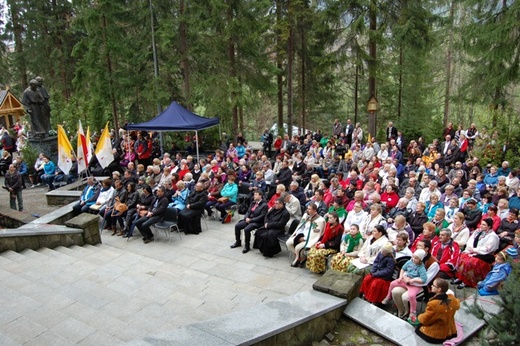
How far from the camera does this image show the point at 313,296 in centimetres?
555

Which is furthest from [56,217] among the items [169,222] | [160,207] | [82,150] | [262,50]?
[262,50]

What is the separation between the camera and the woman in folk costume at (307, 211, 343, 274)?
7.59 m

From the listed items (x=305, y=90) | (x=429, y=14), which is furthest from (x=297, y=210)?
(x=305, y=90)

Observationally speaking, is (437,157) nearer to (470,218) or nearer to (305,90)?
(470,218)

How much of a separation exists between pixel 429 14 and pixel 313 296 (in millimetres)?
16147

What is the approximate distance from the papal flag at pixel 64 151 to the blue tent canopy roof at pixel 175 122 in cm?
262

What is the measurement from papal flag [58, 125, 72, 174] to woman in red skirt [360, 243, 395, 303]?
33.4 feet

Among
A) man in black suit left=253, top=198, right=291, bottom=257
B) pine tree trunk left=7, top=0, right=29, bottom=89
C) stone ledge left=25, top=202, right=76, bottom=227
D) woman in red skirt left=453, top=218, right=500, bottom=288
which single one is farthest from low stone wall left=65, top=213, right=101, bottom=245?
pine tree trunk left=7, top=0, right=29, bottom=89

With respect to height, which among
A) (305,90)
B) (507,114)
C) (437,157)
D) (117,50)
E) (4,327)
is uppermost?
(117,50)

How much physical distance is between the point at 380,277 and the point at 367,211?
10.9 feet

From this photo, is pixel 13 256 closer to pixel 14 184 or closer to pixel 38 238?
pixel 38 238

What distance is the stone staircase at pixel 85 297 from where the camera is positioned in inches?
194

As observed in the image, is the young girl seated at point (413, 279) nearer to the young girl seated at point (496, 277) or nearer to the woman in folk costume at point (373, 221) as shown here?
the young girl seated at point (496, 277)

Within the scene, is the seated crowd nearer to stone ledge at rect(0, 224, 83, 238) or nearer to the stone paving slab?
the stone paving slab
